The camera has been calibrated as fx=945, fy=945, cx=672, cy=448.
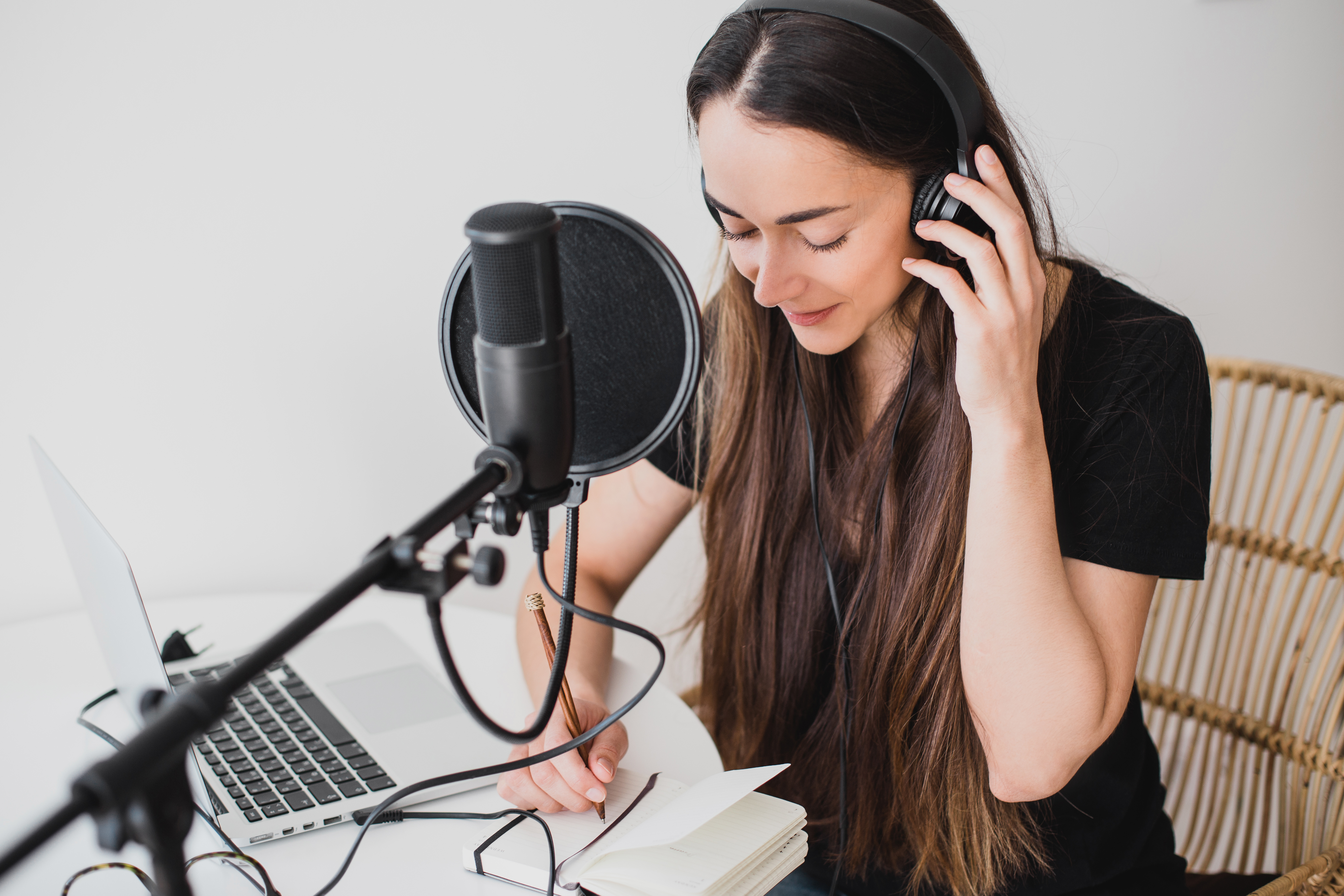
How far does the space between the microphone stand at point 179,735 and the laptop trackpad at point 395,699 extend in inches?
22.1

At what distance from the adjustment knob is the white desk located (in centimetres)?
18

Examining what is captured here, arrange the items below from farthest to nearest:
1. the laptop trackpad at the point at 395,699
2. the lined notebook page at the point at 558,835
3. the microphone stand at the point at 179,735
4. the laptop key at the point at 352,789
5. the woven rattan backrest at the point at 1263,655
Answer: the woven rattan backrest at the point at 1263,655, the laptop trackpad at the point at 395,699, the laptop key at the point at 352,789, the lined notebook page at the point at 558,835, the microphone stand at the point at 179,735

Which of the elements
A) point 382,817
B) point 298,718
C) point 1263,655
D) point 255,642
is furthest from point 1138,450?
point 255,642

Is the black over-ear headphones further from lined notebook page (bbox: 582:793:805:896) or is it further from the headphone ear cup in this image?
lined notebook page (bbox: 582:793:805:896)

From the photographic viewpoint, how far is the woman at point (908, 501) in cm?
82

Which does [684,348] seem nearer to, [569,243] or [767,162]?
[569,243]

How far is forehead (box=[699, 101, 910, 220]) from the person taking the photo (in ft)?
2.65

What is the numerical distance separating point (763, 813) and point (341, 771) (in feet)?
1.31

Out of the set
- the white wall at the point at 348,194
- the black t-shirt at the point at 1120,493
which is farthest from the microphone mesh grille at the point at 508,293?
the white wall at the point at 348,194

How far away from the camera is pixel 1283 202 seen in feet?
5.01

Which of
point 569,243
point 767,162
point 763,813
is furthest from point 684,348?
point 763,813

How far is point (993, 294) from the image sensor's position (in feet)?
2.68

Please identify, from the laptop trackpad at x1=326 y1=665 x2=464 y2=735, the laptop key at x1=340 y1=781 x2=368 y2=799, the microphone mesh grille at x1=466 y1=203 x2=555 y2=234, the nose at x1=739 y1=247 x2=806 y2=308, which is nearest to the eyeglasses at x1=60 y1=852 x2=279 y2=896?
the laptop key at x1=340 y1=781 x2=368 y2=799

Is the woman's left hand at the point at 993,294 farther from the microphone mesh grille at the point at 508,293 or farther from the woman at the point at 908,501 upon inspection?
the microphone mesh grille at the point at 508,293
